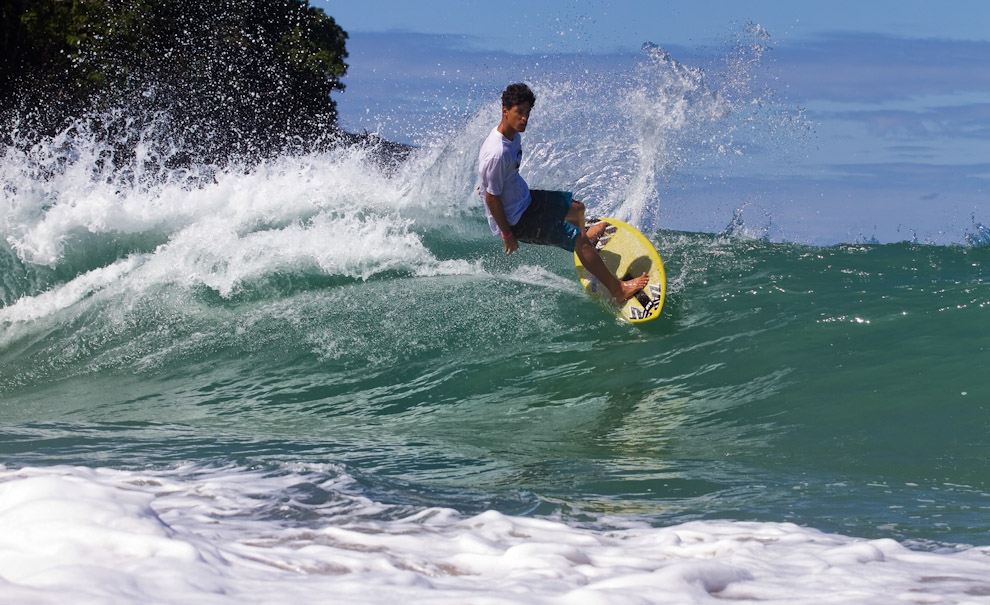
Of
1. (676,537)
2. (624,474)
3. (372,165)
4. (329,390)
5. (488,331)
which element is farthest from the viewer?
(372,165)

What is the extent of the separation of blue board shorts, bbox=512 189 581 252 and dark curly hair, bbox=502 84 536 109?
906 millimetres

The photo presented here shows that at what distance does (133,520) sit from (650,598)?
55.6 inches

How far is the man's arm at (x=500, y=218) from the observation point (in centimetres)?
659

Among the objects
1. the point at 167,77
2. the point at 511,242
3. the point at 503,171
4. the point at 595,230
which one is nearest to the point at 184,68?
the point at 167,77

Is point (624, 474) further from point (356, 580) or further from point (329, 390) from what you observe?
point (329, 390)

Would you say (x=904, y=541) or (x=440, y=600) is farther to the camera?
(x=904, y=541)

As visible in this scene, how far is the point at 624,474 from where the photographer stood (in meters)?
4.43

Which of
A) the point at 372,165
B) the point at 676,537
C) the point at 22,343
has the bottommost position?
the point at 22,343

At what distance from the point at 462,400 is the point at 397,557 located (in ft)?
12.7

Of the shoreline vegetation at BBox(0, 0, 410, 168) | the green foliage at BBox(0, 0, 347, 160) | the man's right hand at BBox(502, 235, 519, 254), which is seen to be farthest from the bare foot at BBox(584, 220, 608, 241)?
the green foliage at BBox(0, 0, 347, 160)

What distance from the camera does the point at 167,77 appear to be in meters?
24.2

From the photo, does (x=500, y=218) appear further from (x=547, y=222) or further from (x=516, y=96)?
(x=516, y=96)

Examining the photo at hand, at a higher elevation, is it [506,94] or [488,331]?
[506,94]

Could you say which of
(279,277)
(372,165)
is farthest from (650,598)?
(372,165)
